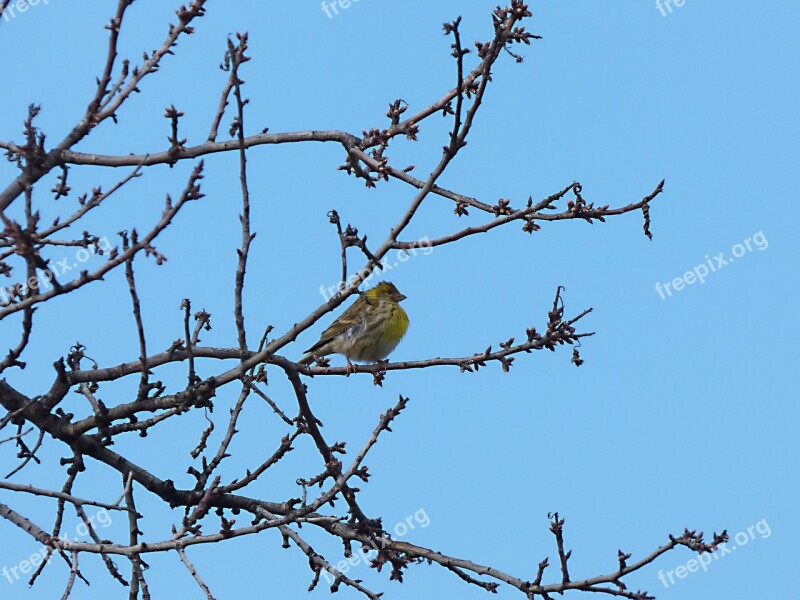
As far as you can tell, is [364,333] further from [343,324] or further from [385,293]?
[385,293]

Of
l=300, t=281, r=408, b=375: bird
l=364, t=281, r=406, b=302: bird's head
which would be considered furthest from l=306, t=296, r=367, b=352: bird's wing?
l=364, t=281, r=406, b=302: bird's head

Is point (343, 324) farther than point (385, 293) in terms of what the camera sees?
No

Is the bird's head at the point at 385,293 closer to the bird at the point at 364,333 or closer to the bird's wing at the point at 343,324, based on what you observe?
the bird at the point at 364,333

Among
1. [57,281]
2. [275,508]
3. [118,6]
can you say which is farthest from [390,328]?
[57,281]

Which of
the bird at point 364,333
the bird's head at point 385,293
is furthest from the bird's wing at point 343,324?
the bird's head at point 385,293

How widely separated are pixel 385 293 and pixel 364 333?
984 mm

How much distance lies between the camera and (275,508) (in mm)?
6562

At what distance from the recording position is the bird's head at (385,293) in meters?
11.0

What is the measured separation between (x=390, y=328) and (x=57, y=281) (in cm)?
610

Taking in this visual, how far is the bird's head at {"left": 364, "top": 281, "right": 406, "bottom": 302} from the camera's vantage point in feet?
35.9

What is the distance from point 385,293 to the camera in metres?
11.2

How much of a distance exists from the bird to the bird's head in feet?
0.19

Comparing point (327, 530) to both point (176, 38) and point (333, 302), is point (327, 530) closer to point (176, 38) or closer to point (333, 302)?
point (333, 302)

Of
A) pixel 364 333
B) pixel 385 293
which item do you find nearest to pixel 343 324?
pixel 364 333
